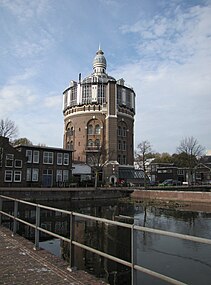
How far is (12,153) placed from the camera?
152ft

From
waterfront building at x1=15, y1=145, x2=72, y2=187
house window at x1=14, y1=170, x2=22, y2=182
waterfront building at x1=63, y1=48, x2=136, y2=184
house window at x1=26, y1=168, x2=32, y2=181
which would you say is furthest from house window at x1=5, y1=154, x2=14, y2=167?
waterfront building at x1=63, y1=48, x2=136, y2=184

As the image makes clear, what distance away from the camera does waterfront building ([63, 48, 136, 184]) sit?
234 feet

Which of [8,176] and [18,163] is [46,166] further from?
[8,176]

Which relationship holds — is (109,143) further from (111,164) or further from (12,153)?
(12,153)

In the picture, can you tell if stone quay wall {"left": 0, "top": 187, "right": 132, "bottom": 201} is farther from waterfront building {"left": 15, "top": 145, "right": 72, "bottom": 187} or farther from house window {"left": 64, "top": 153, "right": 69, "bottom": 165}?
house window {"left": 64, "top": 153, "right": 69, "bottom": 165}

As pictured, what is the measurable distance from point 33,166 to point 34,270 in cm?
4636

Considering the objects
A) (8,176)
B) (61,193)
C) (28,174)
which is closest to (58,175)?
(28,174)

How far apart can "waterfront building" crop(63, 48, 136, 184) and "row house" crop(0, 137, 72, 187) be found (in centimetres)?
1519

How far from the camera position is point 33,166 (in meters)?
51.1

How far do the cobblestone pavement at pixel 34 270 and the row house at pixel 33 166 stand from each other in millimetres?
38505

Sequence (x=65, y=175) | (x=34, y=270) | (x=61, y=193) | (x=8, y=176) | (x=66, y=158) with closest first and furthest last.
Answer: (x=34, y=270), (x=61, y=193), (x=8, y=176), (x=65, y=175), (x=66, y=158)

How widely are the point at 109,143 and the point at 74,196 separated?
29.9 metres

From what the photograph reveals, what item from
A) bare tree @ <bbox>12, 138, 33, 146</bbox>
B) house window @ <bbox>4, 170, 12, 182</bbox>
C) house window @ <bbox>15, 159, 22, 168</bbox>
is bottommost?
house window @ <bbox>4, 170, 12, 182</bbox>

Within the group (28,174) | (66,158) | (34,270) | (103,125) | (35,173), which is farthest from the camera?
(103,125)
